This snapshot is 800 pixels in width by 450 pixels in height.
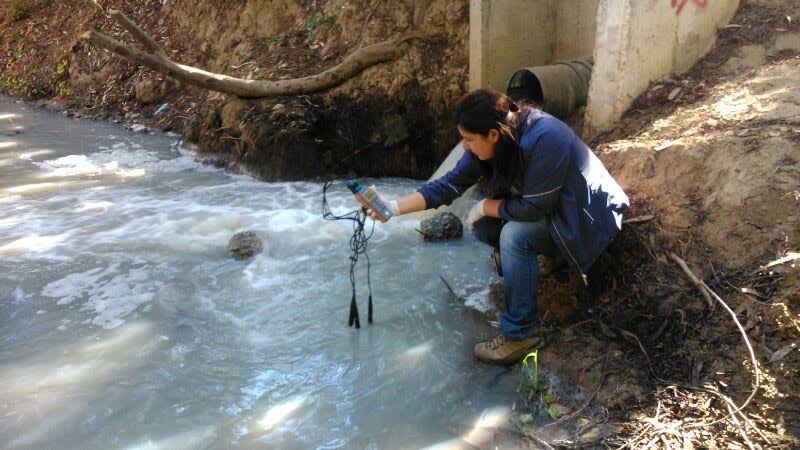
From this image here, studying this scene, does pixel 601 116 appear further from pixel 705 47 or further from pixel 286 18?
pixel 286 18

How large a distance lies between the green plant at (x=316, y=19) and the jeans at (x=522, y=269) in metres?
5.63

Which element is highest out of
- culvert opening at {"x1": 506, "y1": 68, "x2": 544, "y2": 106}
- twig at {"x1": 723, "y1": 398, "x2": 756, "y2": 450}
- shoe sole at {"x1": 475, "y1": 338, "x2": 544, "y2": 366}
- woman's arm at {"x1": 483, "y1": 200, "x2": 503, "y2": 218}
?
culvert opening at {"x1": 506, "y1": 68, "x2": 544, "y2": 106}

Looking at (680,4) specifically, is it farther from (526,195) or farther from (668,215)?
(526,195)

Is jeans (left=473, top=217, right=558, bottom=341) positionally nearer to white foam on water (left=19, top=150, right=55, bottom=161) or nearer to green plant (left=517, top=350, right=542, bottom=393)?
green plant (left=517, top=350, right=542, bottom=393)

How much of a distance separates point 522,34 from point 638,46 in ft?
6.01

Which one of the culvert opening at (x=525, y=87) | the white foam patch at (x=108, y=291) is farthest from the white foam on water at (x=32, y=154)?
the culvert opening at (x=525, y=87)

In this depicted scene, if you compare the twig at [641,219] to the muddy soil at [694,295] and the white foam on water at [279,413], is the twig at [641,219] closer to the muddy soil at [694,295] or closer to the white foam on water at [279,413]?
the muddy soil at [694,295]

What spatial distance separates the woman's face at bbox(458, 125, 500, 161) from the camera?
9.60ft

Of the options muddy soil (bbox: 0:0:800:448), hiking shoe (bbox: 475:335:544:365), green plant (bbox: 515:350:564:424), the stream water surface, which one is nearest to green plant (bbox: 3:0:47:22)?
the stream water surface

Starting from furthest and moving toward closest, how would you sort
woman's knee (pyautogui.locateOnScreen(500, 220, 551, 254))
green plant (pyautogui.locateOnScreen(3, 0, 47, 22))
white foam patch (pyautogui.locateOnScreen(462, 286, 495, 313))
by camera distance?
green plant (pyautogui.locateOnScreen(3, 0, 47, 22)), white foam patch (pyautogui.locateOnScreen(462, 286, 495, 313)), woman's knee (pyautogui.locateOnScreen(500, 220, 551, 254))

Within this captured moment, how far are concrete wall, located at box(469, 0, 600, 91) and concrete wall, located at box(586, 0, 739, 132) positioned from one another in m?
1.22

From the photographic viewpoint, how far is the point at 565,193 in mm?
3002

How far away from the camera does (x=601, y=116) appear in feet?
15.3

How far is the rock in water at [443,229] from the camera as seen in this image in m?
5.02
